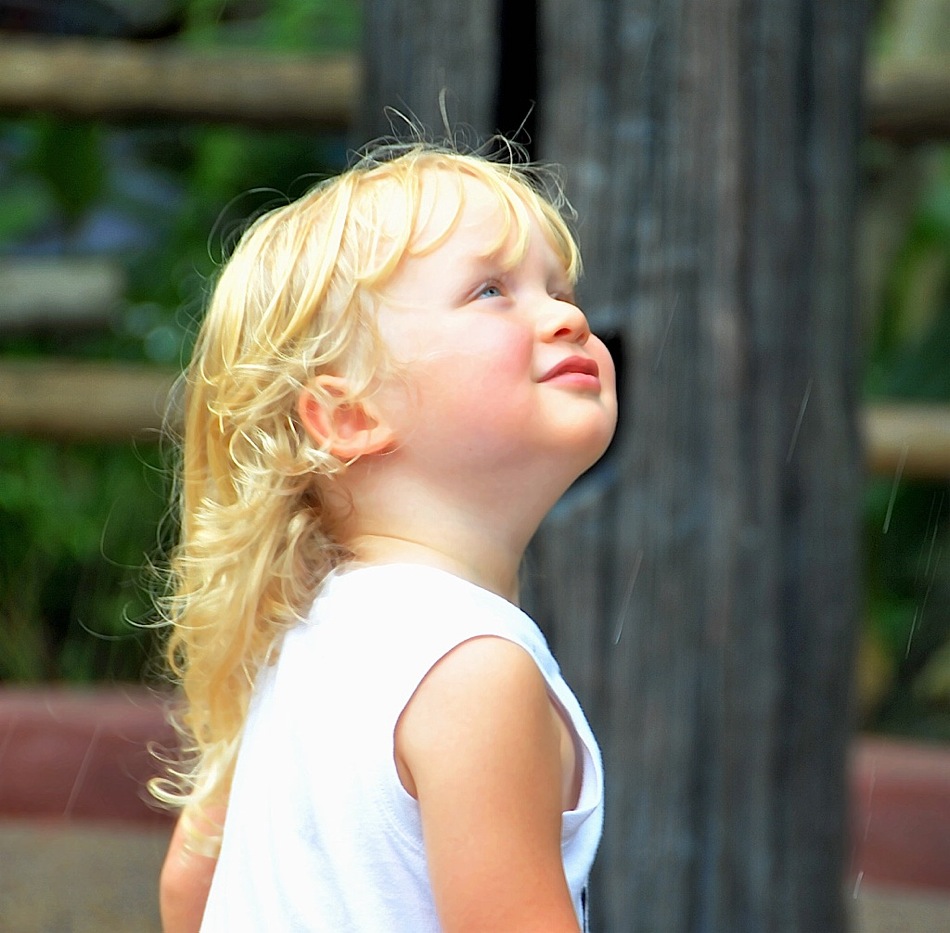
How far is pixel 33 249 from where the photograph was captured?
5.29 meters

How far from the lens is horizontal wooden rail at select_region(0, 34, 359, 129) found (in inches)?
108

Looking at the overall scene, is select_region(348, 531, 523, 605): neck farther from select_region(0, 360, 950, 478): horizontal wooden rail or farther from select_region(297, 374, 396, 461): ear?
select_region(0, 360, 950, 478): horizontal wooden rail

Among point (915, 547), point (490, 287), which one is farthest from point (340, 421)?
point (915, 547)

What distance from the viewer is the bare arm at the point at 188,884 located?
50.3 inches

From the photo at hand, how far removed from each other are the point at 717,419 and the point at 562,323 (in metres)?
0.73

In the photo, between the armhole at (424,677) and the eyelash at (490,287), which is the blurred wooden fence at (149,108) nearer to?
the eyelash at (490,287)

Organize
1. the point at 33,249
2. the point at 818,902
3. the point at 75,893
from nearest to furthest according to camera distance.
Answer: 1. the point at 818,902
2. the point at 75,893
3. the point at 33,249

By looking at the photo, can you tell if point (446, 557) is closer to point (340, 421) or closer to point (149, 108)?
point (340, 421)

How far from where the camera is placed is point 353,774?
1.03 metres

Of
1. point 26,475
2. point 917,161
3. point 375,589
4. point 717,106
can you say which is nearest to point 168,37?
point 26,475

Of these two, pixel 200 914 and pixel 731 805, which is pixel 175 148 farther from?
pixel 200 914

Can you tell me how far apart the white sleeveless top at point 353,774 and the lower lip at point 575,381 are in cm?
17

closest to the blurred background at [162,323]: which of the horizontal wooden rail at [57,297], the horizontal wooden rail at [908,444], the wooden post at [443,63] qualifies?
the horizontal wooden rail at [57,297]

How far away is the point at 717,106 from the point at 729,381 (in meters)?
0.34
